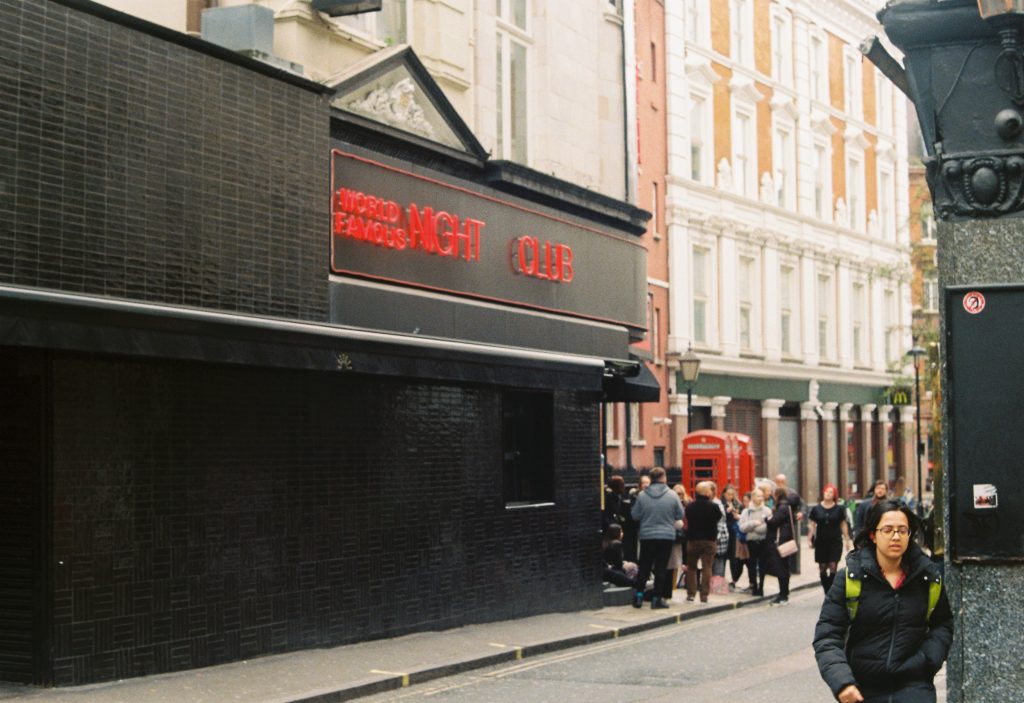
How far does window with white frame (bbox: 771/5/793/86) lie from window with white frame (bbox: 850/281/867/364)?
8.02m

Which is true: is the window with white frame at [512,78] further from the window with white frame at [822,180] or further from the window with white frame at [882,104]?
the window with white frame at [882,104]

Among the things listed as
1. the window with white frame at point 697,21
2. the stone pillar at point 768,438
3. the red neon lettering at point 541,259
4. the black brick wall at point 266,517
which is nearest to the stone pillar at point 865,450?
the stone pillar at point 768,438

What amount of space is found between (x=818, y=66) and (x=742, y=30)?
6340mm

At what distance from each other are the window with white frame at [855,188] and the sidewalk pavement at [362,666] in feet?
109

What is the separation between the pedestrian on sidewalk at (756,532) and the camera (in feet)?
81.7

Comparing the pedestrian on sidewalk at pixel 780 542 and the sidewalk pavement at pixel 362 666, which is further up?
the pedestrian on sidewalk at pixel 780 542

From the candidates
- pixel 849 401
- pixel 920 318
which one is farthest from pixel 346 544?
pixel 920 318

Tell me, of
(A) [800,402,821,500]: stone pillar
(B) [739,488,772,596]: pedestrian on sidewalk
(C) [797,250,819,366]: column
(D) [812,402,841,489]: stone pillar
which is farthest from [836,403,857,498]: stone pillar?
(B) [739,488,772,596]: pedestrian on sidewalk

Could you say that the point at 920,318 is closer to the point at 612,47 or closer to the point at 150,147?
the point at 612,47

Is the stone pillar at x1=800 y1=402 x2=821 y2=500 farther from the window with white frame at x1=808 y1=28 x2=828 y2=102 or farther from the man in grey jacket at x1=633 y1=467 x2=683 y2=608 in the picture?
the man in grey jacket at x1=633 y1=467 x2=683 y2=608

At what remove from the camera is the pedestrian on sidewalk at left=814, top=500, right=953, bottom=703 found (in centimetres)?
703

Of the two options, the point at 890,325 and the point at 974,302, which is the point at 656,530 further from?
the point at 890,325

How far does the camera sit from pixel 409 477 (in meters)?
17.7

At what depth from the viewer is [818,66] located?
166 feet
